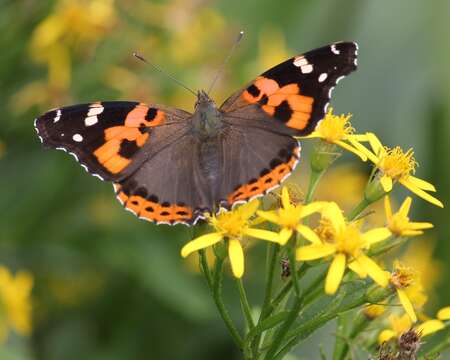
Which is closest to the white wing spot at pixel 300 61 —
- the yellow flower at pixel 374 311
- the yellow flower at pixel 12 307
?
the yellow flower at pixel 374 311

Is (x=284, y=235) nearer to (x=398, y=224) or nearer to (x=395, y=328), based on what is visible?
(x=398, y=224)

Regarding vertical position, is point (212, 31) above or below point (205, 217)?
above

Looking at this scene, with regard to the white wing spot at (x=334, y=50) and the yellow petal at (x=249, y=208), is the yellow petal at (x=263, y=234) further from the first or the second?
the white wing spot at (x=334, y=50)

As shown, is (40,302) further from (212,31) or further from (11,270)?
(212,31)

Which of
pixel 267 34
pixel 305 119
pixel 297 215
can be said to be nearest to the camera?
pixel 297 215

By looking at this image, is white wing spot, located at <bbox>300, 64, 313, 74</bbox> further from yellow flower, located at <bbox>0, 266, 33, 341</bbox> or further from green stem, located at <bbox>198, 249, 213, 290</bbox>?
yellow flower, located at <bbox>0, 266, 33, 341</bbox>

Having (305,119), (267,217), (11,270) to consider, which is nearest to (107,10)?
(11,270)

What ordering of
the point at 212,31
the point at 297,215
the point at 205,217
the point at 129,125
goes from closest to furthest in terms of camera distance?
the point at 297,215
the point at 205,217
the point at 129,125
the point at 212,31
